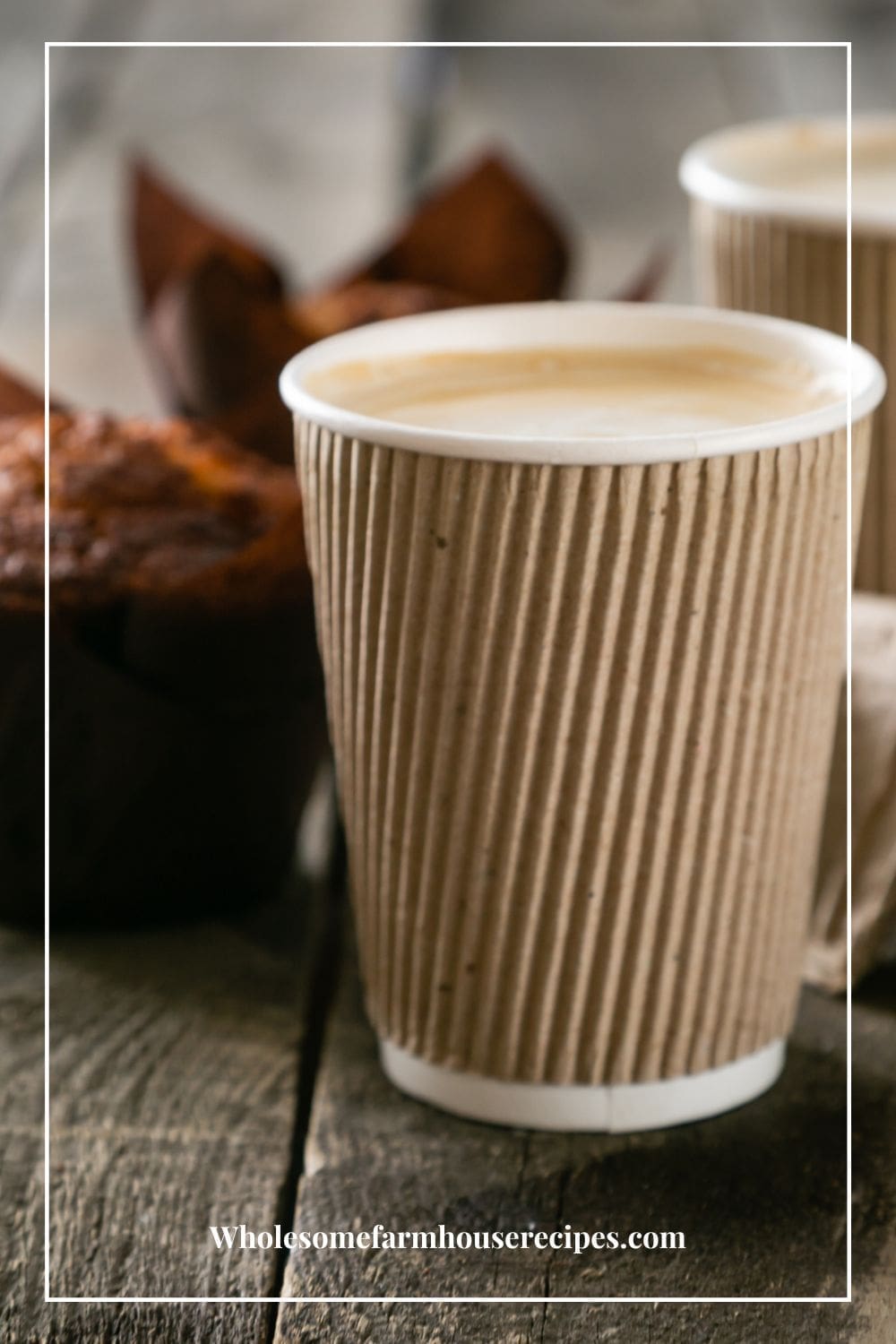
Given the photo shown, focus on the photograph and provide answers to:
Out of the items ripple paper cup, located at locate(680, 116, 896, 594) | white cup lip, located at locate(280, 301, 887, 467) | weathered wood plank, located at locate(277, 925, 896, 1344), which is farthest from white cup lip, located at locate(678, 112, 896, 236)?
weathered wood plank, located at locate(277, 925, 896, 1344)

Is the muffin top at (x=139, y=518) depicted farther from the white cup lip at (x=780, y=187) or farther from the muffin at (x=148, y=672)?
the white cup lip at (x=780, y=187)

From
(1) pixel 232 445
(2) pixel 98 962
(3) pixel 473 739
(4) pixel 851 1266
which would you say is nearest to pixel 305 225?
(1) pixel 232 445

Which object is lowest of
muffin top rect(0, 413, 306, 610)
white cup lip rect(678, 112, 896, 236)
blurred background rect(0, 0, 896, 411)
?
blurred background rect(0, 0, 896, 411)

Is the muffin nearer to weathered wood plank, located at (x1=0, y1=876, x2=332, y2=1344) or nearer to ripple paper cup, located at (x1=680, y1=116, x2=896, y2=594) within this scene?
weathered wood plank, located at (x1=0, y1=876, x2=332, y2=1344)

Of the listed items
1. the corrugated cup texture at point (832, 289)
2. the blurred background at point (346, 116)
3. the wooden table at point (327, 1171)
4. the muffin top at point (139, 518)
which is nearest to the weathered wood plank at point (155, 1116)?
the wooden table at point (327, 1171)

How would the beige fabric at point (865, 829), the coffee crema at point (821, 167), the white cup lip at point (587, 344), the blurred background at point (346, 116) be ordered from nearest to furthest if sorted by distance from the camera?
the white cup lip at point (587, 344)
the beige fabric at point (865, 829)
the coffee crema at point (821, 167)
the blurred background at point (346, 116)

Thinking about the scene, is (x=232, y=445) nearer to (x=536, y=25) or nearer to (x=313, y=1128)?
(x=313, y=1128)

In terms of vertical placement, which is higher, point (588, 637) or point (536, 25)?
point (588, 637)
